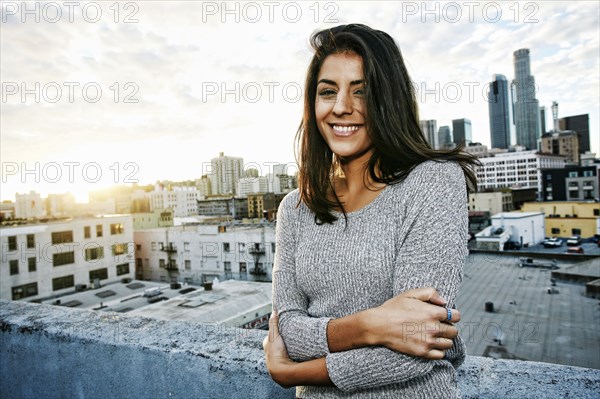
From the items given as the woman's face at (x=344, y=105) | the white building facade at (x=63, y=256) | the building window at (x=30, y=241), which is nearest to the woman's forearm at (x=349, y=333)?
the woman's face at (x=344, y=105)

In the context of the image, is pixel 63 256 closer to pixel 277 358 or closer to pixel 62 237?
pixel 62 237

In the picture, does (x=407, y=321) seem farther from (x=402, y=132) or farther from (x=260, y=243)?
(x=260, y=243)

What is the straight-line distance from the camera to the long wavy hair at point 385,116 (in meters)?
1.22

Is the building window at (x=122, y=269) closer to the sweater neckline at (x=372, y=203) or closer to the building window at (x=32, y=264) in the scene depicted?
the building window at (x=32, y=264)

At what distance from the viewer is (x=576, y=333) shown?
11.2 m

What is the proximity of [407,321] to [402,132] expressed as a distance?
59 centimetres

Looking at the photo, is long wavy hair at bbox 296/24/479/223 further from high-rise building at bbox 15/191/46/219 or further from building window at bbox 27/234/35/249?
high-rise building at bbox 15/191/46/219

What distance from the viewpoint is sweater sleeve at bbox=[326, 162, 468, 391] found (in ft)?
3.43

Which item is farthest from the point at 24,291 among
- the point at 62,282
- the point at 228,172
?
the point at 228,172

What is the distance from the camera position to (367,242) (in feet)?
3.93

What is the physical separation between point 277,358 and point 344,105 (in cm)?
90

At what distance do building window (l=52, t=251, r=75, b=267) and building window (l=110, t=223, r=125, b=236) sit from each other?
2.48 m

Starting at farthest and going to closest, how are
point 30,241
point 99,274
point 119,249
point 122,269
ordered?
point 122,269, point 119,249, point 99,274, point 30,241

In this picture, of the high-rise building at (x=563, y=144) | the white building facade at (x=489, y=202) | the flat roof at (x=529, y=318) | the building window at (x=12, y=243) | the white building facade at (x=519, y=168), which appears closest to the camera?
the flat roof at (x=529, y=318)
